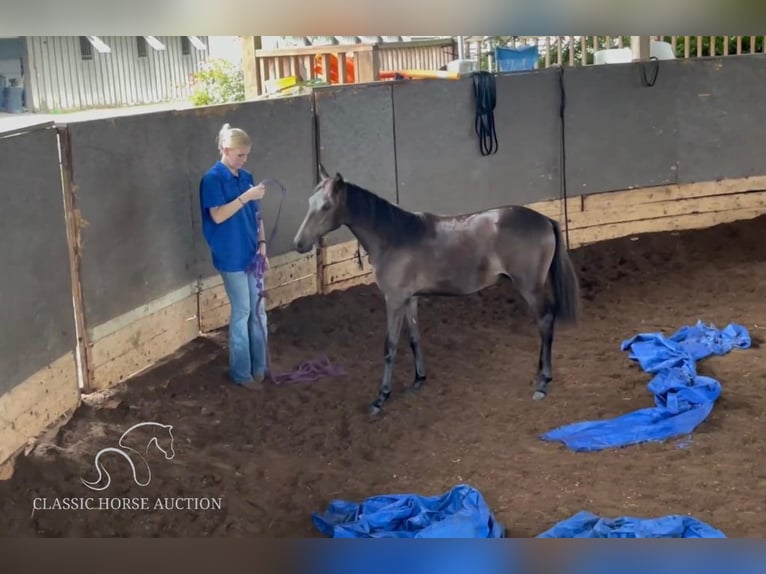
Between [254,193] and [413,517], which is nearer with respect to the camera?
[413,517]

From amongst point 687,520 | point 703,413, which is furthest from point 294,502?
point 703,413

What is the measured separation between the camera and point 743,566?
1.88ft

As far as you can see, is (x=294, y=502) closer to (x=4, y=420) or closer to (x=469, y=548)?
(x=4, y=420)

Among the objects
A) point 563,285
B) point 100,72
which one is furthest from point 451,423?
point 100,72

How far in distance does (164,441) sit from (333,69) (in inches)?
45.5

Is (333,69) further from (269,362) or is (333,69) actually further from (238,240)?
(269,362)

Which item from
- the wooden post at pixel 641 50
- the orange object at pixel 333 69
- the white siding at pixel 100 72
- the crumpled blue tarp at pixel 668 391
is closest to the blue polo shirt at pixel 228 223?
the white siding at pixel 100 72

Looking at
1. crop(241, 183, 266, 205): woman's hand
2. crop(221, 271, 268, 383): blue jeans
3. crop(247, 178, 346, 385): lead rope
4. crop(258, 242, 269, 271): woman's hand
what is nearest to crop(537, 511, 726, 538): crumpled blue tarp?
crop(247, 178, 346, 385): lead rope

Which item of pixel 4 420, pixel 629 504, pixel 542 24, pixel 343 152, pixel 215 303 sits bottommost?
pixel 629 504

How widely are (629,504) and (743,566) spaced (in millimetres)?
1545

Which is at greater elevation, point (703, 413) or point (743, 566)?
point (743, 566)

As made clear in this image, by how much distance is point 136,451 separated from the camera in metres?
2.00

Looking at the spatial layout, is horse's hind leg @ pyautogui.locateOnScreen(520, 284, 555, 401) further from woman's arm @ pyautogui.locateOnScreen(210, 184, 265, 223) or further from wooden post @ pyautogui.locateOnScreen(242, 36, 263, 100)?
wooden post @ pyautogui.locateOnScreen(242, 36, 263, 100)

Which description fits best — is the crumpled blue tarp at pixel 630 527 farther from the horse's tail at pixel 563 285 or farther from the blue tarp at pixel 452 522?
the horse's tail at pixel 563 285
